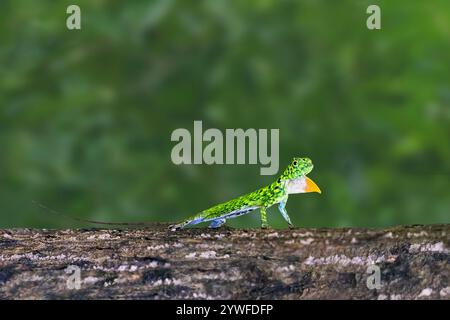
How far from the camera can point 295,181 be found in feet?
3.19

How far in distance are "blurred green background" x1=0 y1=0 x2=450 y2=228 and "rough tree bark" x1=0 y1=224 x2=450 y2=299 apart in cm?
72

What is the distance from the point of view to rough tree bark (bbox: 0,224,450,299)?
75 centimetres

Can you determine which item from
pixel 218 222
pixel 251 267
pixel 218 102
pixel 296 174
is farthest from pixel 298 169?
pixel 218 102

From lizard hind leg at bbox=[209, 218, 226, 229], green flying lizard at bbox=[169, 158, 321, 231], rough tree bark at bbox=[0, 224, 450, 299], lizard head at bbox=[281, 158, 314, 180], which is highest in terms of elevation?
lizard head at bbox=[281, 158, 314, 180]

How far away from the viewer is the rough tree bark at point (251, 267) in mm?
748

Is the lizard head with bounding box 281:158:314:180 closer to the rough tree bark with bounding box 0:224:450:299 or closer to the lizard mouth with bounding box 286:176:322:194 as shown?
the lizard mouth with bounding box 286:176:322:194

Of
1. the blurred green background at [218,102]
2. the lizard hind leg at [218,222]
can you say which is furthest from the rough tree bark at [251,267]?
the blurred green background at [218,102]

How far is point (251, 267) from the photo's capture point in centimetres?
76

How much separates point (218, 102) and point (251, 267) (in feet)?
2.76

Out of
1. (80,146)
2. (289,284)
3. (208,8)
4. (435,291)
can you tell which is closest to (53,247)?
(289,284)

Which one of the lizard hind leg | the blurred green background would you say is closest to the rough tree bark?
the lizard hind leg

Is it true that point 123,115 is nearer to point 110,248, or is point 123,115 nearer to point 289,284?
point 110,248

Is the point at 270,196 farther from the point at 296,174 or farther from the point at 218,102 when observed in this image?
the point at 218,102

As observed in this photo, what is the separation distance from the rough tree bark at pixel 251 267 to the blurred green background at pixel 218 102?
720 millimetres
